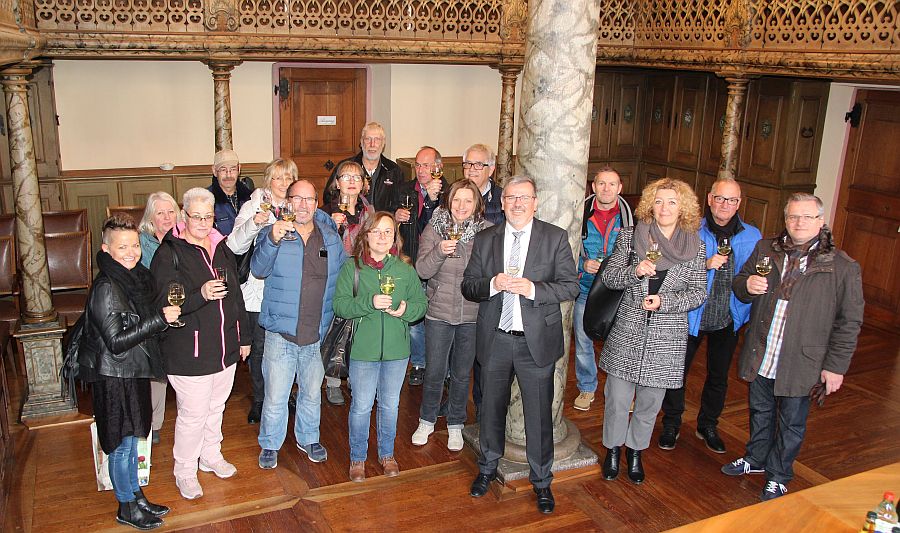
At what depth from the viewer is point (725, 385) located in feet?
17.5

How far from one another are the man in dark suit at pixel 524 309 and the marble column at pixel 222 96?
4.14 metres

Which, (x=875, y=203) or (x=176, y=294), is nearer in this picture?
(x=176, y=294)

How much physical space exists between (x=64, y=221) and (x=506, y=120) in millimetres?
4710

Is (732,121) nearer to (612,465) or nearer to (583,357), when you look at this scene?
(583,357)

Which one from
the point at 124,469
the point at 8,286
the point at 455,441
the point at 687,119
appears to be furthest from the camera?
the point at 687,119

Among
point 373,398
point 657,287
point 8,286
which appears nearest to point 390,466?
point 373,398

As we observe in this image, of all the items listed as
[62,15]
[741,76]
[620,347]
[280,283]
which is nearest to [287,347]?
[280,283]

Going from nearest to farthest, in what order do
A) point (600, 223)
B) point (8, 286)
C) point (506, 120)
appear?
point (600, 223)
point (8, 286)
point (506, 120)

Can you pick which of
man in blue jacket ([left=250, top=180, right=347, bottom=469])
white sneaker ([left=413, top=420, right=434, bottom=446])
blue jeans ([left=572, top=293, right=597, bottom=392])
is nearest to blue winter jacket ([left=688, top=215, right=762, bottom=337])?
blue jeans ([left=572, top=293, right=597, bottom=392])

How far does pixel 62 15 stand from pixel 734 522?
21.4ft

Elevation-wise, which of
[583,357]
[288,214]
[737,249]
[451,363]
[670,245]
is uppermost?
[288,214]

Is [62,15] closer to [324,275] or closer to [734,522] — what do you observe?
[324,275]

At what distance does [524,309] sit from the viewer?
4281 millimetres

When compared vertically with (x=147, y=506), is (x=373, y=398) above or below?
above
